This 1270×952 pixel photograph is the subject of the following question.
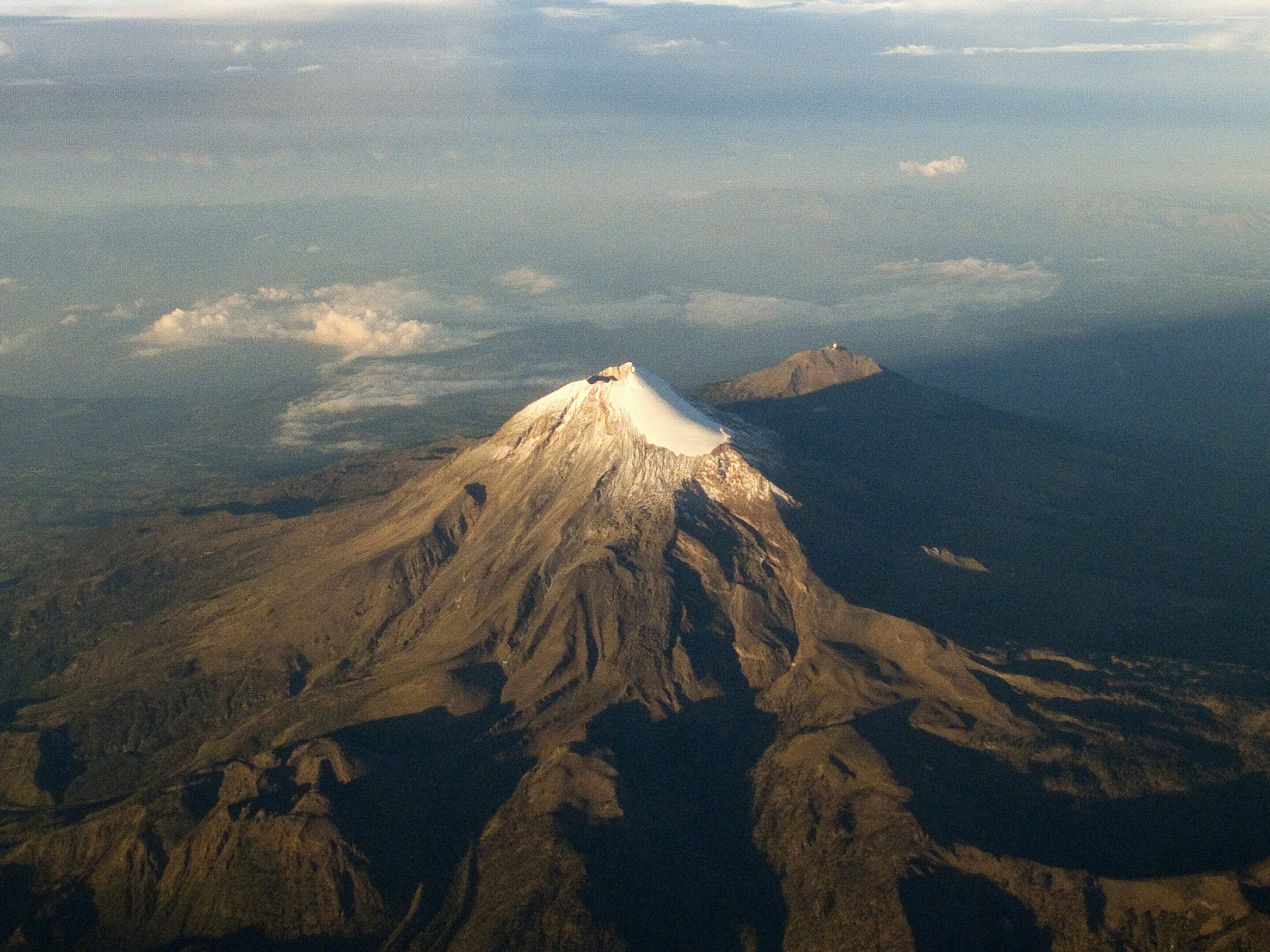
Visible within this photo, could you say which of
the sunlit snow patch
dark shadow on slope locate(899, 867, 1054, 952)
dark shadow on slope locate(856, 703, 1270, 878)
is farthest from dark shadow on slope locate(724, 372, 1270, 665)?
dark shadow on slope locate(899, 867, 1054, 952)

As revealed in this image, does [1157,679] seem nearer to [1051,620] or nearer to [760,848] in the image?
[1051,620]

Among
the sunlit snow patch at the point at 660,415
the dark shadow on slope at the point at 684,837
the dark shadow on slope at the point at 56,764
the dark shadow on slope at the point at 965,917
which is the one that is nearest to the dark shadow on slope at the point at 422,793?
the dark shadow on slope at the point at 684,837

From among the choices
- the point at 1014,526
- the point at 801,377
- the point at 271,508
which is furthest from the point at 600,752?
the point at 801,377

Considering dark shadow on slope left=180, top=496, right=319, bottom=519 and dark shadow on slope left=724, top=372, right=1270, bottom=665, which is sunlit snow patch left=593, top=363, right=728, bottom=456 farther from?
dark shadow on slope left=180, top=496, right=319, bottom=519

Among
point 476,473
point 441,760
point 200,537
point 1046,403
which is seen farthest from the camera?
point 1046,403

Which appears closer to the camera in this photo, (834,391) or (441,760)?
(441,760)

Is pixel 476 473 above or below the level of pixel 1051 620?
above

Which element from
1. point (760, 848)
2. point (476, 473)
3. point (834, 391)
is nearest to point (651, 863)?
point (760, 848)

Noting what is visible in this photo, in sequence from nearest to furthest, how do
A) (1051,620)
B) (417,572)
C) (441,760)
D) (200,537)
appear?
(441,760) → (1051,620) → (417,572) → (200,537)
